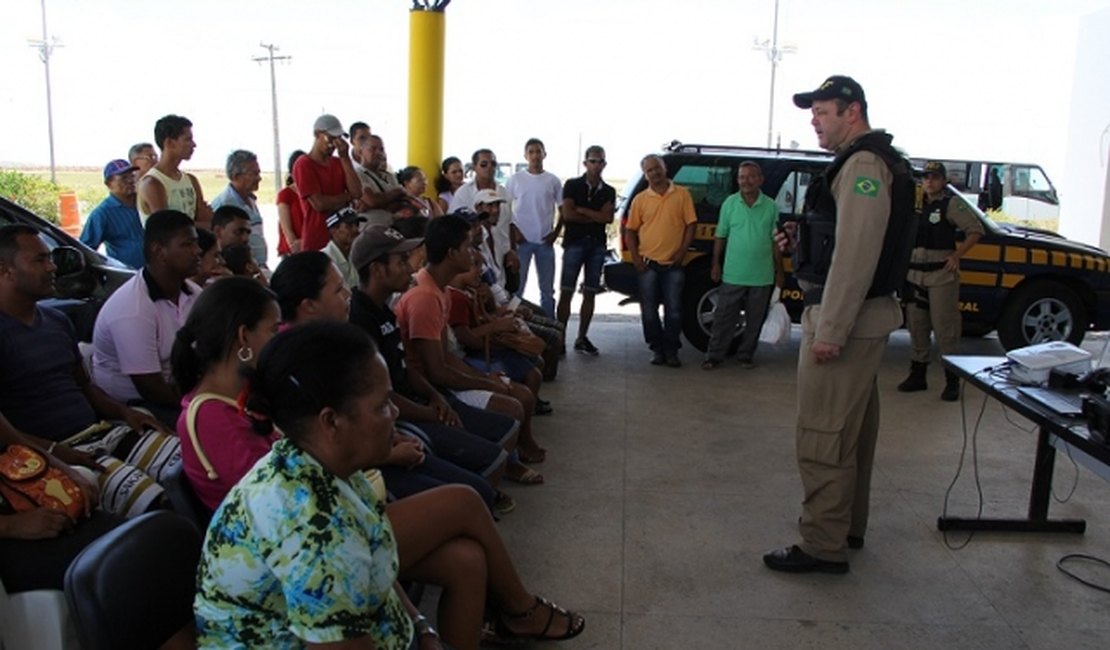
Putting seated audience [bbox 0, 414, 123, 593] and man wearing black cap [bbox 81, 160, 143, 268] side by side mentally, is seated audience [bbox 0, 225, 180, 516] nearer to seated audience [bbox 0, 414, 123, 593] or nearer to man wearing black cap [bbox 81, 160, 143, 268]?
seated audience [bbox 0, 414, 123, 593]

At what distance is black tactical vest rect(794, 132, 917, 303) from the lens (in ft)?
12.0

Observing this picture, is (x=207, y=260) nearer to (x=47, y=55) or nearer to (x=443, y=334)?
(x=443, y=334)

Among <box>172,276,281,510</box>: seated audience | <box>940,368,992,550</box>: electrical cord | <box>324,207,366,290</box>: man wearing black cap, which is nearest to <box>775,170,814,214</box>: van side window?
<box>940,368,992,550</box>: electrical cord

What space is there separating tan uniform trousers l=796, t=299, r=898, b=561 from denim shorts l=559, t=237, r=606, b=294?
14.6 feet

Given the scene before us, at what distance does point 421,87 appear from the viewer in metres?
9.70

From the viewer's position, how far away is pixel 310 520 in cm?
176

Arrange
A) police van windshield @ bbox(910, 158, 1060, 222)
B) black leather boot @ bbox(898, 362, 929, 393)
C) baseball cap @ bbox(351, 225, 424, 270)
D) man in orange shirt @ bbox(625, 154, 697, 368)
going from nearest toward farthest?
baseball cap @ bbox(351, 225, 424, 270), black leather boot @ bbox(898, 362, 929, 393), man in orange shirt @ bbox(625, 154, 697, 368), police van windshield @ bbox(910, 158, 1060, 222)

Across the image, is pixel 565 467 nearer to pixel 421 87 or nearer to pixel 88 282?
pixel 88 282

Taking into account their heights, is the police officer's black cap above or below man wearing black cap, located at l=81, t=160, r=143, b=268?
above

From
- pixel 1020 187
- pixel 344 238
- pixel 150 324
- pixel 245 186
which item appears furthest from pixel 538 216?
pixel 1020 187

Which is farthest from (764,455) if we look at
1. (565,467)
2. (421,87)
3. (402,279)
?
(421,87)

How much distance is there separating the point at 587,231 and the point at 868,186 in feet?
15.8

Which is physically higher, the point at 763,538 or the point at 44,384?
the point at 44,384

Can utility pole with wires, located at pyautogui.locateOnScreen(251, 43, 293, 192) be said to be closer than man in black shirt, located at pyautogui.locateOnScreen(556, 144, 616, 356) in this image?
No
